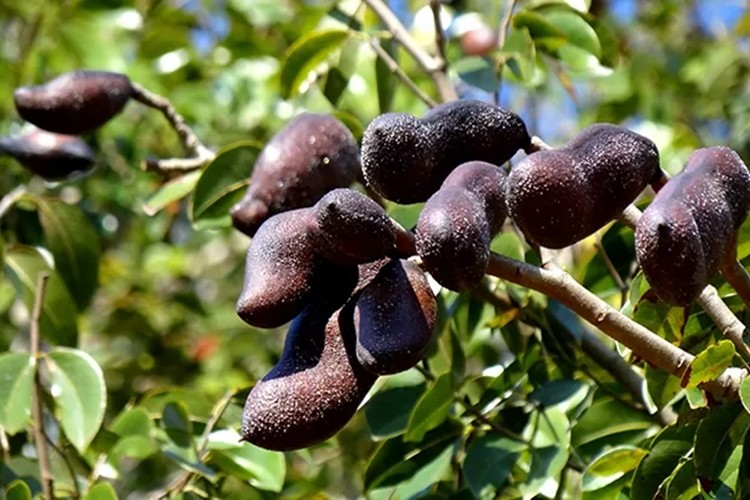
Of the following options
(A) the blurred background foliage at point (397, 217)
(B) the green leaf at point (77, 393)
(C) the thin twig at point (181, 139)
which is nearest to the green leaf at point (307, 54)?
(A) the blurred background foliage at point (397, 217)

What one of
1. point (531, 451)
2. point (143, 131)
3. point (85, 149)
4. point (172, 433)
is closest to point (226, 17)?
point (143, 131)

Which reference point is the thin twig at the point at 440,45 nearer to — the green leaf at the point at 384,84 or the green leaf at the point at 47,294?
the green leaf at the point at 384,84

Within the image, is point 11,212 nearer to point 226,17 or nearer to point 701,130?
point 226,17

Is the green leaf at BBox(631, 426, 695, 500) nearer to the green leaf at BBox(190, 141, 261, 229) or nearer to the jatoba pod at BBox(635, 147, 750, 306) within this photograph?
the jatoba pod at BBox(635, 147, 750, 306)

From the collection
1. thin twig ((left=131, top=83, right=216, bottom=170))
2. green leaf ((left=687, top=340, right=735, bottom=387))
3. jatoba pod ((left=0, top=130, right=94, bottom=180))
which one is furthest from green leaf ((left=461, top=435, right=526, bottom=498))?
jatoba pod ((left=0, top=130, right=94, bottom=180))

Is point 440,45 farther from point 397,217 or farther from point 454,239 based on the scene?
point 454,239

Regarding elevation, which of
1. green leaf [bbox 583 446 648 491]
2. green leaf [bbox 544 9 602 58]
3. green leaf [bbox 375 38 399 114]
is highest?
green leaf [bbox 544 9 602 58]
